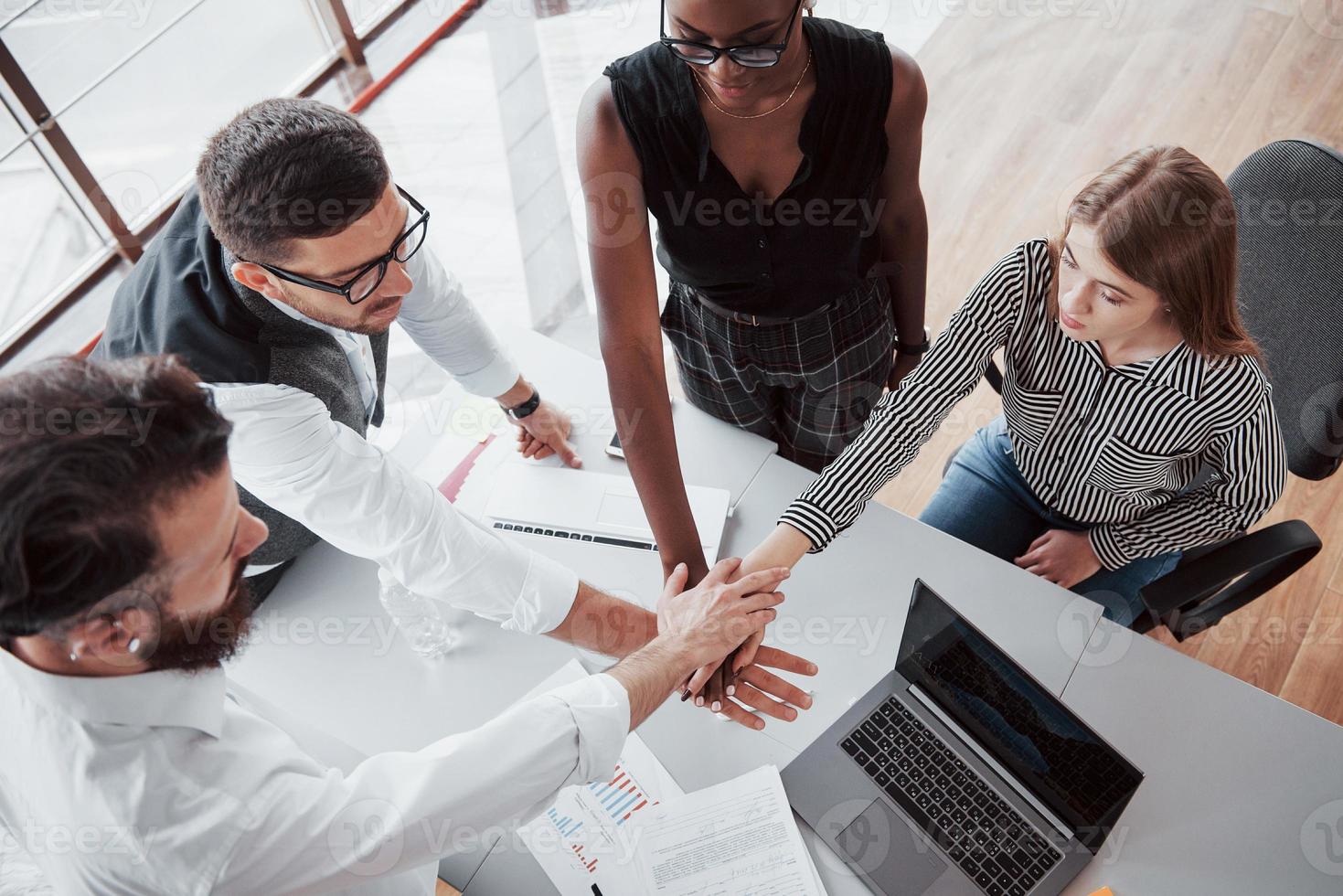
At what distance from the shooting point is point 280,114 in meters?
1.39

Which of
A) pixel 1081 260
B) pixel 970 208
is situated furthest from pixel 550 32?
pixel 1081 260

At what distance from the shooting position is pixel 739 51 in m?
1.21

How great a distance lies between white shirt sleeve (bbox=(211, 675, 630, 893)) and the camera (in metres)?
1.08

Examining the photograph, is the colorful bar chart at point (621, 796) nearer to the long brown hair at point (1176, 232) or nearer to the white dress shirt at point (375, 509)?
the white dress shirt at point (375, 509)

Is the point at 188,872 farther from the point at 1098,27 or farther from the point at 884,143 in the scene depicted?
the point at 1098,27

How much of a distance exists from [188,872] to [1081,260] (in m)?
1.49

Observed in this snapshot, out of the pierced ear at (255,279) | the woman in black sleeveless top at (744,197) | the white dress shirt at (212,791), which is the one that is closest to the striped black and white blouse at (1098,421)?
the woman in black sleeveless top at (744,197)

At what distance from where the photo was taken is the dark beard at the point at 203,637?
106 centimetres

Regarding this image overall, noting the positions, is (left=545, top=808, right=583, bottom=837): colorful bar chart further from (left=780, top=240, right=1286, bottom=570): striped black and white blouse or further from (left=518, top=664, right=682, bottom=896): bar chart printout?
(left=780, top=240, right=1286, bottom=570): striped black and white blouse

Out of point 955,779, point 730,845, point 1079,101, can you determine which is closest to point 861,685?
point 955,779

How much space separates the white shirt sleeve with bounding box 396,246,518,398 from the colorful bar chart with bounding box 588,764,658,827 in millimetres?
800

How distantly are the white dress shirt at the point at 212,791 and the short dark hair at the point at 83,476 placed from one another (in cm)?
15

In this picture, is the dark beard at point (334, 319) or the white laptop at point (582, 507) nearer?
the dark beard at point (334, 319)

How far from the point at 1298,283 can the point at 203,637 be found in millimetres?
1827
